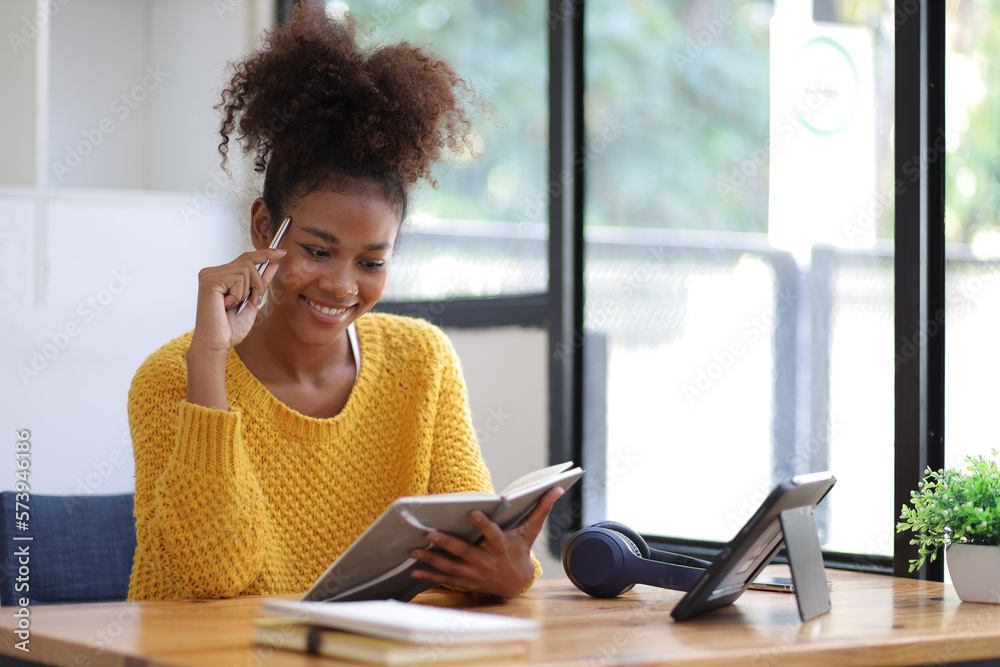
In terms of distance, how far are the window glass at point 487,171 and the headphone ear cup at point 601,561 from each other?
135 cm

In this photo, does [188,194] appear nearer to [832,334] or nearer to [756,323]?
[756,323]

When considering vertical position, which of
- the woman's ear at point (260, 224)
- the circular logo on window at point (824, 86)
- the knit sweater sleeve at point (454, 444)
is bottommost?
the knit sweater sleeve at point (454, 444)

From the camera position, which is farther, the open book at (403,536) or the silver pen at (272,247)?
the silver pen at (272,247)

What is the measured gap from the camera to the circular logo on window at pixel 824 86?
2174mm

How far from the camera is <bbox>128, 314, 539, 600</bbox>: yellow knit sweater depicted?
1.48 meters

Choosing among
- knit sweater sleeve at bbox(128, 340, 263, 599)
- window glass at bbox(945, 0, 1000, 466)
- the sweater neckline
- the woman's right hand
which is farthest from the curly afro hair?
window glass at bbox(945, 0, 1000, 466)

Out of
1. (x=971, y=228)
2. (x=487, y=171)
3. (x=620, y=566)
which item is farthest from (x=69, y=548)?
(x=487, y=171)

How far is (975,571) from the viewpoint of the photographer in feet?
4.89

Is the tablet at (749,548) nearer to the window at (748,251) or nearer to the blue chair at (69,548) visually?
the window at (748,251)

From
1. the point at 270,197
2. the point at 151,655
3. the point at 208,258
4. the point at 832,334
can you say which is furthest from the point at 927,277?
the point at 208,258

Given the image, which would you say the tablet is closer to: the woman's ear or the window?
the window

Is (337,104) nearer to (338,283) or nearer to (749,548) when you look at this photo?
(338,283)

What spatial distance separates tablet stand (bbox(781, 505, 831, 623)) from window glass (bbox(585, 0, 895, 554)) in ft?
2.49

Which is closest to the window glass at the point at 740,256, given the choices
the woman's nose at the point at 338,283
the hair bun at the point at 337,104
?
the hair bun at the point at 337,104
